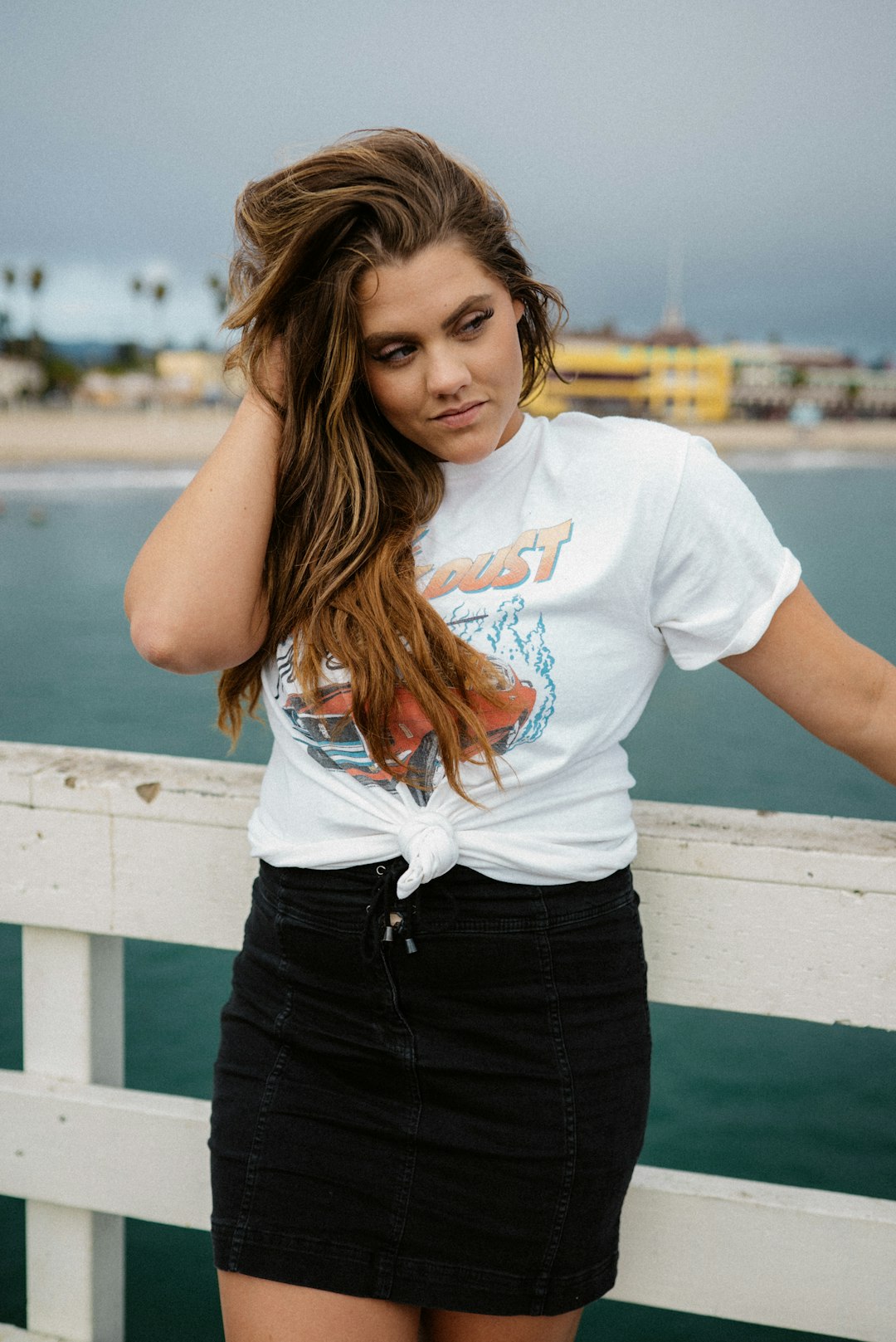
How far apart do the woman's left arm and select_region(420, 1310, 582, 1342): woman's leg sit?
0.60 metres

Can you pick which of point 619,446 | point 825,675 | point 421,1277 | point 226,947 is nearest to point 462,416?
point 619,446

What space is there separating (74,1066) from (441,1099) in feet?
1.68

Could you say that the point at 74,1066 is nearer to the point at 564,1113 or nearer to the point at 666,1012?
the point at 564,1113

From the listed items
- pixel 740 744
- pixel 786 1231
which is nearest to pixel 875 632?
pixel 740 744

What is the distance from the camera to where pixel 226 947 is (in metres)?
1.38

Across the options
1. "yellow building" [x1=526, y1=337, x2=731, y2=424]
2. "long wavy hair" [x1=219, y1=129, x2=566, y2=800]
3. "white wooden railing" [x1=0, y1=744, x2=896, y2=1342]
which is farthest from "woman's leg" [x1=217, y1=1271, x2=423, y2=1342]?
"yellow building" [x1=526, y1=337, x2=731, y2=424]

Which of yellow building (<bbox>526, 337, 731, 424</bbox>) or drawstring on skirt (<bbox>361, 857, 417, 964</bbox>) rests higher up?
drawstring on skirt (<bbox>361, 857, 417, 964</bbox>)

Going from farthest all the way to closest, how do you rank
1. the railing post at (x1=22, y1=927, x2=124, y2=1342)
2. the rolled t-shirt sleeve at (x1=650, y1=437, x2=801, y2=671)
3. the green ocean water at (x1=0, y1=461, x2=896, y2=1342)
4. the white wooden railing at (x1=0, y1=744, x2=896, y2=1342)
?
the green ocean water at (x1=0, y1=461, x2=896, y2=1342), the railing post at (x1=22, y1=927, x2=124, y2=1342), the white wooden railing at (x1=0, y1=744, x2=896, y2=1342), the rolled t-shirt sleeve at (x1=650, y1=437, x2=801, y2=671)

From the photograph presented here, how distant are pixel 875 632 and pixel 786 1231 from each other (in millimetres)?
6496

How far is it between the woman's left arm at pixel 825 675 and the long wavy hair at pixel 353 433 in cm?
26

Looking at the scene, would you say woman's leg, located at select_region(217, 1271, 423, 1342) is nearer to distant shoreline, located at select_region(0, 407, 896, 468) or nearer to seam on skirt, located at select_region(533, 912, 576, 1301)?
seam on skirt, located at select_region(533, 912, 576, 1301)

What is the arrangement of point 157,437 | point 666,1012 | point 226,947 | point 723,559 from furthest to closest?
point 157,437 < point 666,1012 < point 226,947 < point 723,559

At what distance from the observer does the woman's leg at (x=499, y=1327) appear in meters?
1.18

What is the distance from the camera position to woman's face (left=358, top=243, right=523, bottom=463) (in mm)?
1149
